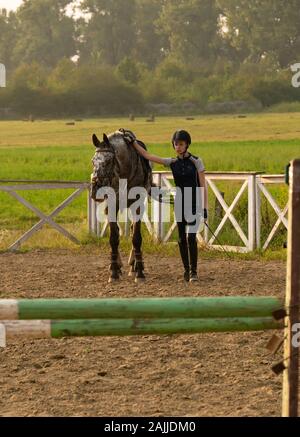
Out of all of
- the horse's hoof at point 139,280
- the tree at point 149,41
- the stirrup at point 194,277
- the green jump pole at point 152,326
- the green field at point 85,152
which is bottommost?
the green field at point 85,152

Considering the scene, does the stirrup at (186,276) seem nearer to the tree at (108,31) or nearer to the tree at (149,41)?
the tree at (108,31)

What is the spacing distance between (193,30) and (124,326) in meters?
119

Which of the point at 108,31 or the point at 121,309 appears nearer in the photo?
the point at 121,309

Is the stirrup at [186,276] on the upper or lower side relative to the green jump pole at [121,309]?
lower

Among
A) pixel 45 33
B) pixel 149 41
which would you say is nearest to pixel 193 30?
pixel 149 41

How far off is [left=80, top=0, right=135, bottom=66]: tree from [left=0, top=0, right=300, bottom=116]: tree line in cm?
13

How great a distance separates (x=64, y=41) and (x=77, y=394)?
127920 mm

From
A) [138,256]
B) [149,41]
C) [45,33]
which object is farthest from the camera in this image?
[149,41]

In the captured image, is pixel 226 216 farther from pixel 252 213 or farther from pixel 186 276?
pixel 186 276

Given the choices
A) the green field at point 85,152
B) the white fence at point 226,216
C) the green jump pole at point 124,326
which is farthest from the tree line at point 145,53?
the green jump pole at point 124,326

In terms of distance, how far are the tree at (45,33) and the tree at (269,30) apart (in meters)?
25.1

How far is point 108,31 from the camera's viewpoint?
130 metres

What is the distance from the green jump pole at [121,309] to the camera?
17.9 feet
